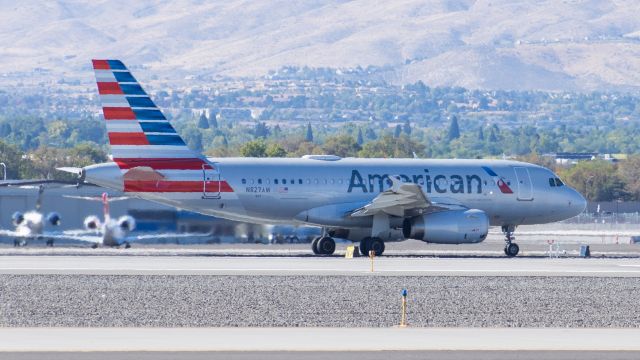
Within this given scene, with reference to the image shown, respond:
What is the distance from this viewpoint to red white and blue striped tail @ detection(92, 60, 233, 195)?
5934 centimetres

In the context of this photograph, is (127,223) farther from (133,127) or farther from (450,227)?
(450,227)

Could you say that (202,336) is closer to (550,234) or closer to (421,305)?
(421,305)

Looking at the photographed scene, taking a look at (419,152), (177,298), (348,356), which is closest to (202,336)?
(348,356)

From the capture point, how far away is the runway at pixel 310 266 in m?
50.0

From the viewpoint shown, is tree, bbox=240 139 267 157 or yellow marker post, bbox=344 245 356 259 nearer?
yellow marker post, bbox=344 245 356 259

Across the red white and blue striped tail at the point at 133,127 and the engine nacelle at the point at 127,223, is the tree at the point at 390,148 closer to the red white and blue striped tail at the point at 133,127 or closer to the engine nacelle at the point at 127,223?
the engine nacelle at the point at 127,223

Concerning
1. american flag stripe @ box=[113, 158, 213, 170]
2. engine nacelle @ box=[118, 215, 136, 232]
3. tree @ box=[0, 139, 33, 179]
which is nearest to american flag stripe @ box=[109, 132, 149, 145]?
american flag stripe @ box=[113, 158, 213, 170]

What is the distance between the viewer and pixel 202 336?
1291 inches

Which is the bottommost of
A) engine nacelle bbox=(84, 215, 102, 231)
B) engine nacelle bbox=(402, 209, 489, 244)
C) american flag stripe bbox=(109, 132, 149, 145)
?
engine nacelle bbox=(84, 215, 102, 231)

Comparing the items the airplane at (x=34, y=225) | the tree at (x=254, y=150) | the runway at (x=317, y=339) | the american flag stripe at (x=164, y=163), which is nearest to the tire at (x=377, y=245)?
the american flag stripe at (x=164, y=163)

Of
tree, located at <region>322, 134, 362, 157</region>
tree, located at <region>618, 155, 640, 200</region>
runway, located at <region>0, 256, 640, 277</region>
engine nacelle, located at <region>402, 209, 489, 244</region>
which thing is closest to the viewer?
runway, located at <region>0, 256, 640, 277</region>

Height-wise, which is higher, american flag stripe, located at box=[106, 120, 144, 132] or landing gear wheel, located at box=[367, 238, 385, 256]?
american flag stripe, located at box=[106, 120, 144, 132]

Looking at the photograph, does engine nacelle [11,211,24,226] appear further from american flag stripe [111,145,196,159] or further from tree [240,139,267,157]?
tree [240,139,267,157]

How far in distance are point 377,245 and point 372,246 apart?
20 centimetres
